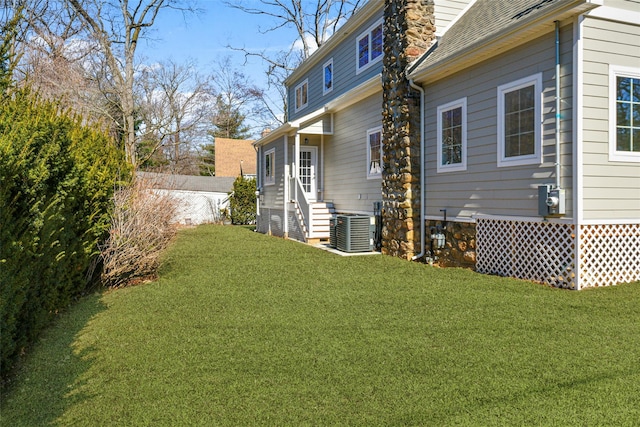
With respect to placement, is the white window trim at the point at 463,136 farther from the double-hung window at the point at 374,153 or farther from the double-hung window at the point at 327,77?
the double-hung window at the point at 327,77

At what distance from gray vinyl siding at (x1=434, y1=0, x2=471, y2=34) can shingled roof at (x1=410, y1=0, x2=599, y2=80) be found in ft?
0.50

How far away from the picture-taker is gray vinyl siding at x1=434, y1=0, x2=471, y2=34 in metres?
10.5

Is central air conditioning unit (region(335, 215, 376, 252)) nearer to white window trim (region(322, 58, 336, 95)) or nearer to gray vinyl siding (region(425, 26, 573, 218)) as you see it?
gray vinyl siding (region(425, 26, 573, 218))

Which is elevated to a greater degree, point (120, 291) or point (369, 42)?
point (369, 42)

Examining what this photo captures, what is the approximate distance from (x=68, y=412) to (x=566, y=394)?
3.37m

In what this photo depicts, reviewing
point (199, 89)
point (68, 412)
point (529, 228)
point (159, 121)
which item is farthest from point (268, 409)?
point (199, 89)

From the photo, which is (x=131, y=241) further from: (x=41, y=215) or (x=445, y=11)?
(x=445, y=11)

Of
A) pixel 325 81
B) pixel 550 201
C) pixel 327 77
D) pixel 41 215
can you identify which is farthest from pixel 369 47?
pixel 41 215

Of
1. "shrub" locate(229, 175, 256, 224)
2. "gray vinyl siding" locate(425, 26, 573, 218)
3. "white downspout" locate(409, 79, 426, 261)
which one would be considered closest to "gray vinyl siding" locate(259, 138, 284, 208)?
"shrub" locate(229, 175, 256, 224)

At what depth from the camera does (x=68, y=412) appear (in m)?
3.07

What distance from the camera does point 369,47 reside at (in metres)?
13.3

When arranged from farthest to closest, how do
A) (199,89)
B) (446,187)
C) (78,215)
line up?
(199,89)
(446,187)
(78,215)

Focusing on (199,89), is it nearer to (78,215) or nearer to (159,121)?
(159,121)

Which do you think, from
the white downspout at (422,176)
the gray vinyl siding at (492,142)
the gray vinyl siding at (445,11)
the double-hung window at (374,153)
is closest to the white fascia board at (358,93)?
the double-hung window at (374,153)
